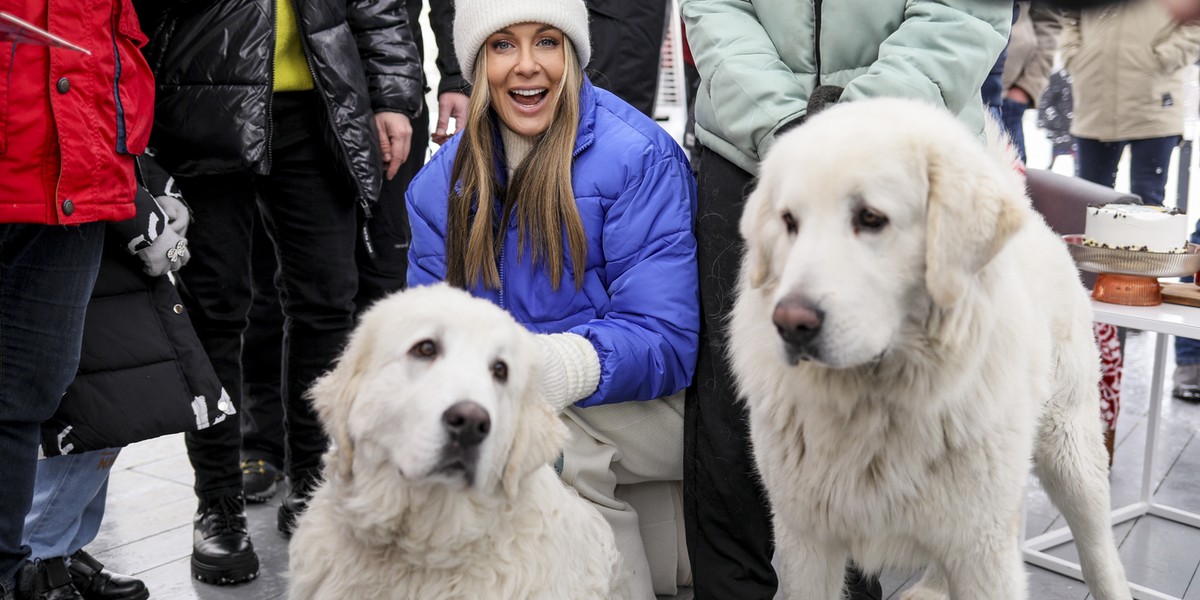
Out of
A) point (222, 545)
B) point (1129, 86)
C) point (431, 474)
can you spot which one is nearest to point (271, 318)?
point (222, 545)

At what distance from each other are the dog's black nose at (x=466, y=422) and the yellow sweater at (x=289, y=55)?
1.79 metres

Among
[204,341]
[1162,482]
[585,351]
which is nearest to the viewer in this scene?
[585,351]

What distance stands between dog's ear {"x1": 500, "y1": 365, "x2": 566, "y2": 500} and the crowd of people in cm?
30

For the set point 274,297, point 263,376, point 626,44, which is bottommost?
point 263,376

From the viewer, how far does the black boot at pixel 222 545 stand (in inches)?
124

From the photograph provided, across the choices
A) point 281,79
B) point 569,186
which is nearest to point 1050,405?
point 569,186

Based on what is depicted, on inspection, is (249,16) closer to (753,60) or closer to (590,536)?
(753,60)

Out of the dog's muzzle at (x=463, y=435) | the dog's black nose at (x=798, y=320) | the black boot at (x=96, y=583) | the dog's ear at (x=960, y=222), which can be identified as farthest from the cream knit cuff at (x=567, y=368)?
the black boot at (x=96, y=583)

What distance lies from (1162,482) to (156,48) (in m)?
4.06

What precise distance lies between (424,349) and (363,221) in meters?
1.75

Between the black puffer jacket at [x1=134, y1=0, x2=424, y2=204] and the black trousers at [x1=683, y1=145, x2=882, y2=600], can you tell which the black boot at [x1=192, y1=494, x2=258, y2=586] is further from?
the black trousers at [x1=683, y1=145, x2=882, y2=600]

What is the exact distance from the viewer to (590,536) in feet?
7.68

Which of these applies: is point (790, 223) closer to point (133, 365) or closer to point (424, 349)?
point (424, 349)

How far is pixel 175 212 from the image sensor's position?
284 centimetres
